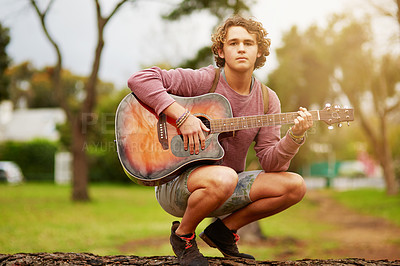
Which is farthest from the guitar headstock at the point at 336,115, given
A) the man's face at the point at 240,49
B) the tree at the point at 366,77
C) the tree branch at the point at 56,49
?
the tree at the point at 366,77

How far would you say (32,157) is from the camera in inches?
961

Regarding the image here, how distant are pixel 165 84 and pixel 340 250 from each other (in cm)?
575

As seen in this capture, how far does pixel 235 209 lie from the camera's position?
2.82 m

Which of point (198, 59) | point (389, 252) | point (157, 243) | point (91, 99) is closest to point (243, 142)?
point (157, 243)

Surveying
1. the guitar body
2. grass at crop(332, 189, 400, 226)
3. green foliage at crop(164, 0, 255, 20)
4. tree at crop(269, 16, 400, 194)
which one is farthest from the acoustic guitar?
tree at crop(269, 16, 400, 194)

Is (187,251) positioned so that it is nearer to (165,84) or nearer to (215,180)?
(215,180)

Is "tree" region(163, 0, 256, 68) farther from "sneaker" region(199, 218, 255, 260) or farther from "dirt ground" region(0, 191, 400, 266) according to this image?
"sneaker" region(199, 218, 255, 260)

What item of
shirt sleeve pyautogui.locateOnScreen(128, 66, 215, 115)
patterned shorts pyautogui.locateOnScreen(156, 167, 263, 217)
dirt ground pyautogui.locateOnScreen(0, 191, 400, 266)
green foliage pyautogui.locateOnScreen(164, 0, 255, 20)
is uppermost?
green foliage pyautogui.locateOnScreen(164, 0, 255, 20)

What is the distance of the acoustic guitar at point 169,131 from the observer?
2545 mm

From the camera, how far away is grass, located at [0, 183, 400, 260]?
22.1 ft

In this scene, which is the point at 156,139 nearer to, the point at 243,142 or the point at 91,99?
the point at 243,142

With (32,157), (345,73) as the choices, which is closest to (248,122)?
(345,73)

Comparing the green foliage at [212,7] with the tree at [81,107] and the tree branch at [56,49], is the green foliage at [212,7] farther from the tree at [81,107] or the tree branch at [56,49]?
the tree branch at [56,49]

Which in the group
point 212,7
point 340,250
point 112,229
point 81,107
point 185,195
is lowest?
point 340,250
